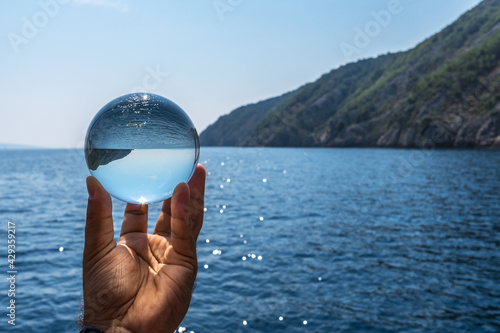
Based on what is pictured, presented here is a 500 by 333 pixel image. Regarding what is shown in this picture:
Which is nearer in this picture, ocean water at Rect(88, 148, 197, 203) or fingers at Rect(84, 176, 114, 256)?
fingers at Rect(84, 176, 114, 256)

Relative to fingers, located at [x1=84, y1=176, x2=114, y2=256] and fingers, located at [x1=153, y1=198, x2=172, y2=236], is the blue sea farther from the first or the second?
fingers, located at [x1=153, y1=198, x2=172, y2=236]

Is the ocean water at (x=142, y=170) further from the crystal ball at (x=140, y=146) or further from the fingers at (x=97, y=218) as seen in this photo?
the fingers at (x=97, y=218)

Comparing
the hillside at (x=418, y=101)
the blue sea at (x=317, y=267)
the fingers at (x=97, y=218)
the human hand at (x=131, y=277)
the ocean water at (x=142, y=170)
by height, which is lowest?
the blue sea at (x=317, y=267)

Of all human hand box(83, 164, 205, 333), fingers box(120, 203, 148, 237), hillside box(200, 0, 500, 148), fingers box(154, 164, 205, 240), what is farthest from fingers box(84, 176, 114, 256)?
hillside box(200, 0, 500, 148)

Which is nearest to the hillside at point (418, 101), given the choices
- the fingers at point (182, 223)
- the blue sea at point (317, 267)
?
the blue sea at point (317, 267)

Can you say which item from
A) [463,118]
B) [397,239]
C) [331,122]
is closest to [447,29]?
[331,122]

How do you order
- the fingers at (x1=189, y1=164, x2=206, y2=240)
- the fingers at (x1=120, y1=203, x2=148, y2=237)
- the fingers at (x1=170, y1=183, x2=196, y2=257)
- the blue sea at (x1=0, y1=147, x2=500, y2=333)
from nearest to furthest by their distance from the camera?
the fingers at (x1=170, y1=183, x2=196, y2=257) → the fingers at (x1=189, y1=164, x2=206, y2=240) → the fingers at (x1=120, y1=203, x2=148, y2=237) → the blue sea at (x1=0, y1=147, x2=500, y2=333)

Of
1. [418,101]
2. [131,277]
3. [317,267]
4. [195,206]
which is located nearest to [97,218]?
[131,277]
